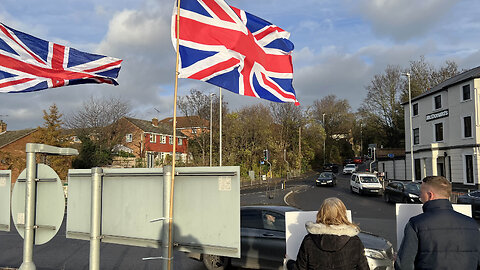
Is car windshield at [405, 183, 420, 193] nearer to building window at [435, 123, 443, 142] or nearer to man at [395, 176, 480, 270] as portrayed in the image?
building window at [435, 123, 443, 142]

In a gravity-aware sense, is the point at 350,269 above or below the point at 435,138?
below

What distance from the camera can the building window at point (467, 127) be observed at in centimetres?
3416

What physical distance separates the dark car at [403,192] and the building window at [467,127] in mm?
14013

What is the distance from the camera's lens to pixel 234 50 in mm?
6039

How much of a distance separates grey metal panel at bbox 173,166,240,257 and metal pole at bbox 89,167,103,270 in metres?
0.98

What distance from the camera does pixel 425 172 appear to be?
40312 mm

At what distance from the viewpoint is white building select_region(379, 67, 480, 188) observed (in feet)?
109

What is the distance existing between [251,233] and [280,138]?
56247 mm

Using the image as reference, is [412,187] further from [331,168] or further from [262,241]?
[331,168]

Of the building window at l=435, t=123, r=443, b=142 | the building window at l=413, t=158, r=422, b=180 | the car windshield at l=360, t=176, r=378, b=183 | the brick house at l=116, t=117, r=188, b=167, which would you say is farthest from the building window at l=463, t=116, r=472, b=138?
the brick house at l=116, t=117, r=188, b=167

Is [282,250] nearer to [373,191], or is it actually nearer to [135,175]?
[135,175]

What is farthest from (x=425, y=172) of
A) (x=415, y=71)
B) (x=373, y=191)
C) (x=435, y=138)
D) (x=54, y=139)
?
(x=54, y=139)

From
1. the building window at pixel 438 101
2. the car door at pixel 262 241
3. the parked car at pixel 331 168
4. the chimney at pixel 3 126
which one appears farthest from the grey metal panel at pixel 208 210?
the parked car at pixel 331 168

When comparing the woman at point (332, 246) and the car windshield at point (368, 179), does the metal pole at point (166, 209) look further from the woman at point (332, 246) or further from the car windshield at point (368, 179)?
the car windshield at point (368, 179)
